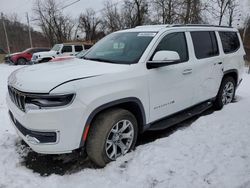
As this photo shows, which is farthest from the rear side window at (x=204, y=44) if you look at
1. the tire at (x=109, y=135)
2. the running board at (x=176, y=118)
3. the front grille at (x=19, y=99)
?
the front grille at (x=19, y=99)

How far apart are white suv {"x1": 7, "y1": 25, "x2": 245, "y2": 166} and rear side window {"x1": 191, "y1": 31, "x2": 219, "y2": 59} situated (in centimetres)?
2

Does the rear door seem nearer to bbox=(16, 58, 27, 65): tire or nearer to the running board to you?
the running board

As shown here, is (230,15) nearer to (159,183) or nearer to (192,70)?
(192,70)

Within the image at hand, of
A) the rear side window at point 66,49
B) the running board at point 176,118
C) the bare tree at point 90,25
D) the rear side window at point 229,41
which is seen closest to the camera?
the running board at point 176,118

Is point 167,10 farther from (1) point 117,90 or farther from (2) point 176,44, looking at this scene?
(1) point 117,90

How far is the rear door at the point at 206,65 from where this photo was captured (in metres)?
4.08

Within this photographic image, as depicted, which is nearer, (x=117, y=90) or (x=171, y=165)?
(x=117, y=90)

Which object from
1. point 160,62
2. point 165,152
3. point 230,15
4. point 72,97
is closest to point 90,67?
point 72,97

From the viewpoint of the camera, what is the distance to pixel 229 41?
5129mm

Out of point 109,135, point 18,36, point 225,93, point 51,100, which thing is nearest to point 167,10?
point 225,93

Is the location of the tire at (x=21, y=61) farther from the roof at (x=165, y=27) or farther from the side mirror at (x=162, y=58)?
the side mirror at (x=162, y=58)

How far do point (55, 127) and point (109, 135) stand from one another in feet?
2.54

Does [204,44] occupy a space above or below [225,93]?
above

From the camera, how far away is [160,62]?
3.15 metres
